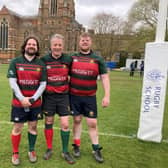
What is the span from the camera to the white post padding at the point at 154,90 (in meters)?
3.99

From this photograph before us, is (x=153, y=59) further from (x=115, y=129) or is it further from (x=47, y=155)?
(x=47, y=155)

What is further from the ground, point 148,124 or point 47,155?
point 148,124

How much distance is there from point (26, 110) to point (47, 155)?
2.71 ft

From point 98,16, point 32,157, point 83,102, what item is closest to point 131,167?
point 83,102

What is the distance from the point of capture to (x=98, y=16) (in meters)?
40.9

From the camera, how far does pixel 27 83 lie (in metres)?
2.94

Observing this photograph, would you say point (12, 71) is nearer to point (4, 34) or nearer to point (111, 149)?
point (111, 149)

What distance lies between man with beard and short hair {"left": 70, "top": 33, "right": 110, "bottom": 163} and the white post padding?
115cm

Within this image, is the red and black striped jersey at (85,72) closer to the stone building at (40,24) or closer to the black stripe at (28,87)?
the black stripe at (28,87)

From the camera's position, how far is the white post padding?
13.1 feet

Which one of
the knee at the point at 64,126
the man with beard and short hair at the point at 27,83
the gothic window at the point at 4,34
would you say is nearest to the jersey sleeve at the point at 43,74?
the man with beard and short hair at the point at 27,83

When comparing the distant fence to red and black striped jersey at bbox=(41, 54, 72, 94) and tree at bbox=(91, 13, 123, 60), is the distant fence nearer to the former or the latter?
tree at bbox=(91, 13, 123, 60)

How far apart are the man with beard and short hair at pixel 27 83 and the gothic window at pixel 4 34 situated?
212ft

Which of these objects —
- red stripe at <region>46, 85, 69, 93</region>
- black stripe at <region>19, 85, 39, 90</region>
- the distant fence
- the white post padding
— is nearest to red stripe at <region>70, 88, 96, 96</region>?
red stripe at <region>46, 85, 69, 93</region>
